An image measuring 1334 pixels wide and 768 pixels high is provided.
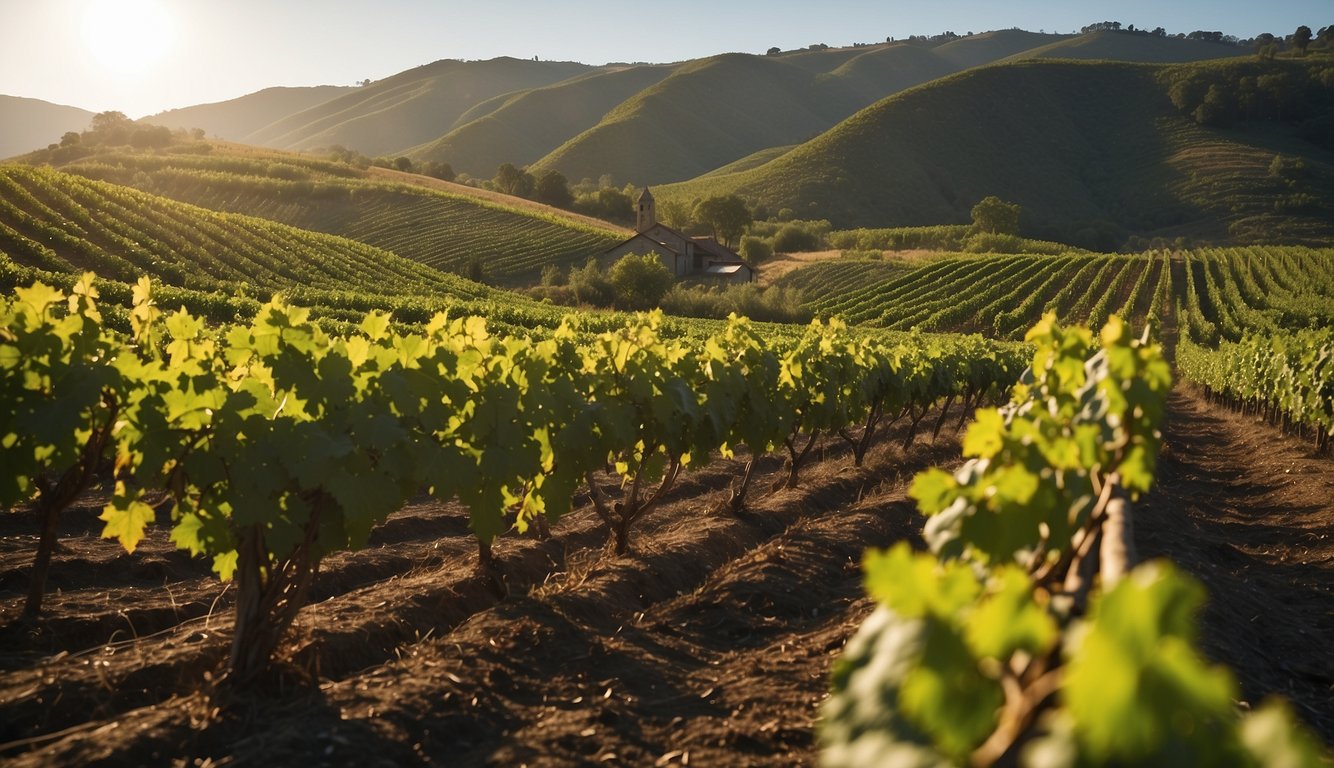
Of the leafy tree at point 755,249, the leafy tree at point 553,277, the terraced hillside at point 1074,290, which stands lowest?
the terraced hillside at point 1074,290

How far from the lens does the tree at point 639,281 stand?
57625 millimetres

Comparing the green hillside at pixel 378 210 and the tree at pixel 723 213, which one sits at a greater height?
the green hillside at pixel 378 210

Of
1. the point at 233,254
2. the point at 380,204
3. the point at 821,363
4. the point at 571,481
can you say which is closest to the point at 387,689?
the point at 571,481

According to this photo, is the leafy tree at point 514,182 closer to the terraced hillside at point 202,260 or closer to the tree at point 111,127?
the tree at point 111,127

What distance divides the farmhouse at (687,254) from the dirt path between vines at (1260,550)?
2081 inches

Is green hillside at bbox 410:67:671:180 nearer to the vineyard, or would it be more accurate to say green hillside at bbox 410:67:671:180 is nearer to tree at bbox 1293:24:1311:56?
tree at bbox 1293:24:1311:56

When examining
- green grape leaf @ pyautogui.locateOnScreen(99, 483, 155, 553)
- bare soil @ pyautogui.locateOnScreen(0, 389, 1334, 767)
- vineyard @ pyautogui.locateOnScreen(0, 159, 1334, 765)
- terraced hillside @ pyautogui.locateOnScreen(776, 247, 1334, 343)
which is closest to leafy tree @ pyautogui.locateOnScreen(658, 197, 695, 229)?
terraced hillside @ pyautogui.locateOnScreen(776, 247, 1334, 343)

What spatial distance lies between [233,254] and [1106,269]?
53.3 metres

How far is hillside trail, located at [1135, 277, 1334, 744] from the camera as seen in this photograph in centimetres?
630

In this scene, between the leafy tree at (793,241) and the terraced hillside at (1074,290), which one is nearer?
the terraced hillside at (1074,290)

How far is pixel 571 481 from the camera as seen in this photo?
23.1 ft

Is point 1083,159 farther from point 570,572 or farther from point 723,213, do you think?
point 570,572

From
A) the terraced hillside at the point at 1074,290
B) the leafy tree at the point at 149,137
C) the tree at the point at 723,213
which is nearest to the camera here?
the terraced hillside at the point at 1074,290

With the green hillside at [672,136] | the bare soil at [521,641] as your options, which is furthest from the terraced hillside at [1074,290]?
the green hillside at [672,136]
